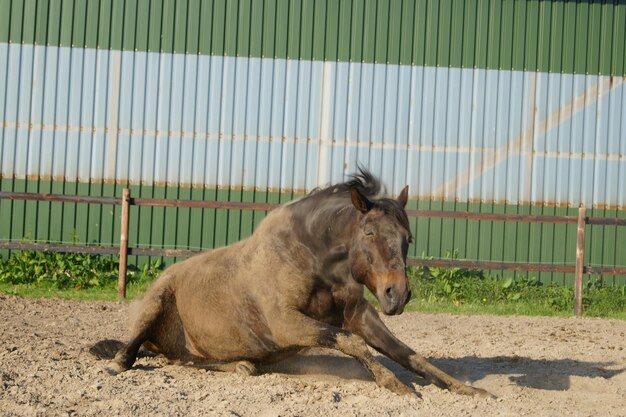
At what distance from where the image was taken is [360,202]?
6.46 m

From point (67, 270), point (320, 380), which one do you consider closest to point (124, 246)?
point (67, 270)

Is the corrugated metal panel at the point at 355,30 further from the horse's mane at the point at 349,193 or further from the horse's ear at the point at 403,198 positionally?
the horse's ear at the point at 403,198

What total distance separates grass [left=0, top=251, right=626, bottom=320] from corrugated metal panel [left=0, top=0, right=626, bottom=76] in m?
3.36

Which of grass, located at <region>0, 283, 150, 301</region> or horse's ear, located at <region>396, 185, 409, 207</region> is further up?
horse's ear, located at <region>396, 185, 409, 207</region>

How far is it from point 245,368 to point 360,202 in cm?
163

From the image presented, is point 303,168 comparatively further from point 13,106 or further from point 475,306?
point 13,106

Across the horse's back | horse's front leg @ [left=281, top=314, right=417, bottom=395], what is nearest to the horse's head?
horse's front leg @ [left=281, top=314, right=417, bottom=395]

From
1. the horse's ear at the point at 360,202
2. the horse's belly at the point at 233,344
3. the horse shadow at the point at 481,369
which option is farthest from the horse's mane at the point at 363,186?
the horse shadow at the point at 481,369

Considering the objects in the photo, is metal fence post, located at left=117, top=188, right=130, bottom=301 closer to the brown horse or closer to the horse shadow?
the brown horse

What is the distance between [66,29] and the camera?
583 inches

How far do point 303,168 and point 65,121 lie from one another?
12.2 ft

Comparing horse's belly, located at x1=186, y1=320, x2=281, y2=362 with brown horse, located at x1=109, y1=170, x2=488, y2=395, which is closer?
brown horse, located at x1=109, y1=170, x2=488, y2=395

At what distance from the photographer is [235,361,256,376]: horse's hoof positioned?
23.2 feet

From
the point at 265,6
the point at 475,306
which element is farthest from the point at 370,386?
the point at 265,6
